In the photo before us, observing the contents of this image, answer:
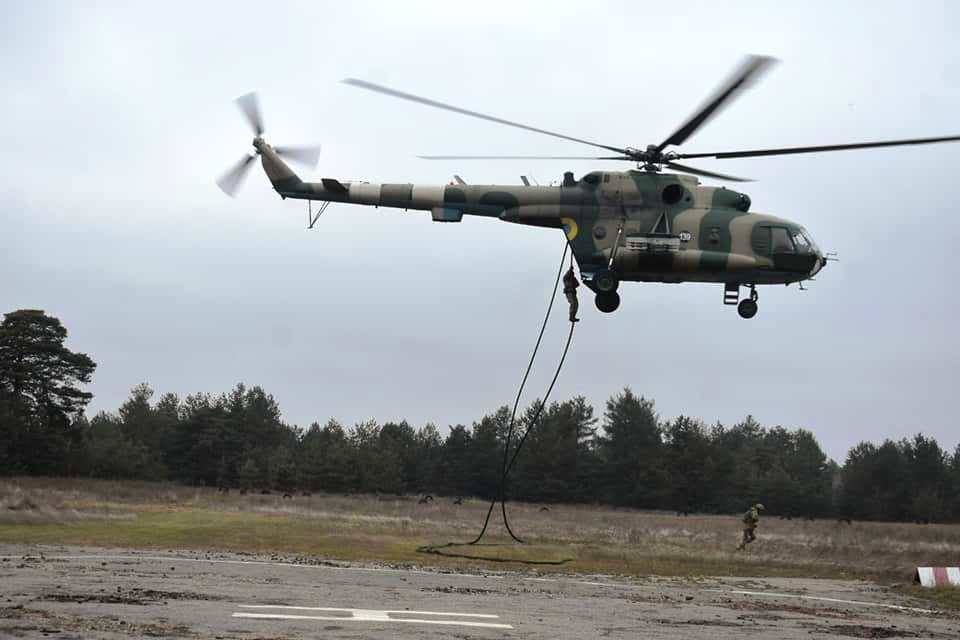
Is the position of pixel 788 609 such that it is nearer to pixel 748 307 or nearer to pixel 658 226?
pixel 748 307

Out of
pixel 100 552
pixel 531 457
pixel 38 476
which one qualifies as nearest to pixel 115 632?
pixel 100 552

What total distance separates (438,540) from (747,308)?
1728 cm

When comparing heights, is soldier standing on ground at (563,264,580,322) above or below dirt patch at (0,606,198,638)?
above

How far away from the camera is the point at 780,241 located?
68.4 feet

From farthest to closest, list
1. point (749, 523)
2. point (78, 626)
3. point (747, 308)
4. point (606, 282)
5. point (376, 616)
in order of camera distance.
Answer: point (749, 523) < point (747, 308) < point (606, 282) < point (376, 616) < point (78, 626)

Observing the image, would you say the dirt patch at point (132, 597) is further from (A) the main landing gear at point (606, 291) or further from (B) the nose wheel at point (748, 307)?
(B) the nose wheel at point (748, 307)

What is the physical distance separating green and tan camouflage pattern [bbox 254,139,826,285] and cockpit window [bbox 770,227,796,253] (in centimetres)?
12

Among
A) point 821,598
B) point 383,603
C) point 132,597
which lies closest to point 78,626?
point 132,597

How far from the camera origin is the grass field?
99.2 feet

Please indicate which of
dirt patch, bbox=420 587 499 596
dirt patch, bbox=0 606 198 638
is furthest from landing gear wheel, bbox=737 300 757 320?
dirt patch, bbox=0 606 198 638

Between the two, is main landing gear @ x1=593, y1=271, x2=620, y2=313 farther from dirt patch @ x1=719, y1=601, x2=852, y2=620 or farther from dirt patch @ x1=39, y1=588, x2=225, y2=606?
dirt patch @ x1=39, y1=588, x2=225, y2=606

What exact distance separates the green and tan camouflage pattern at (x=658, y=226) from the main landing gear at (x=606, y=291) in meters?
0.19

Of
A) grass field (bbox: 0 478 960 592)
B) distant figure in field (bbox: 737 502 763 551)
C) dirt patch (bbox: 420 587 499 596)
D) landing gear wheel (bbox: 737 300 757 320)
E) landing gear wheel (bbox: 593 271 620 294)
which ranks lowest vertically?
dirt patch (bbox: 420 587 499 596)

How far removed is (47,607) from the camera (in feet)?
49.8
